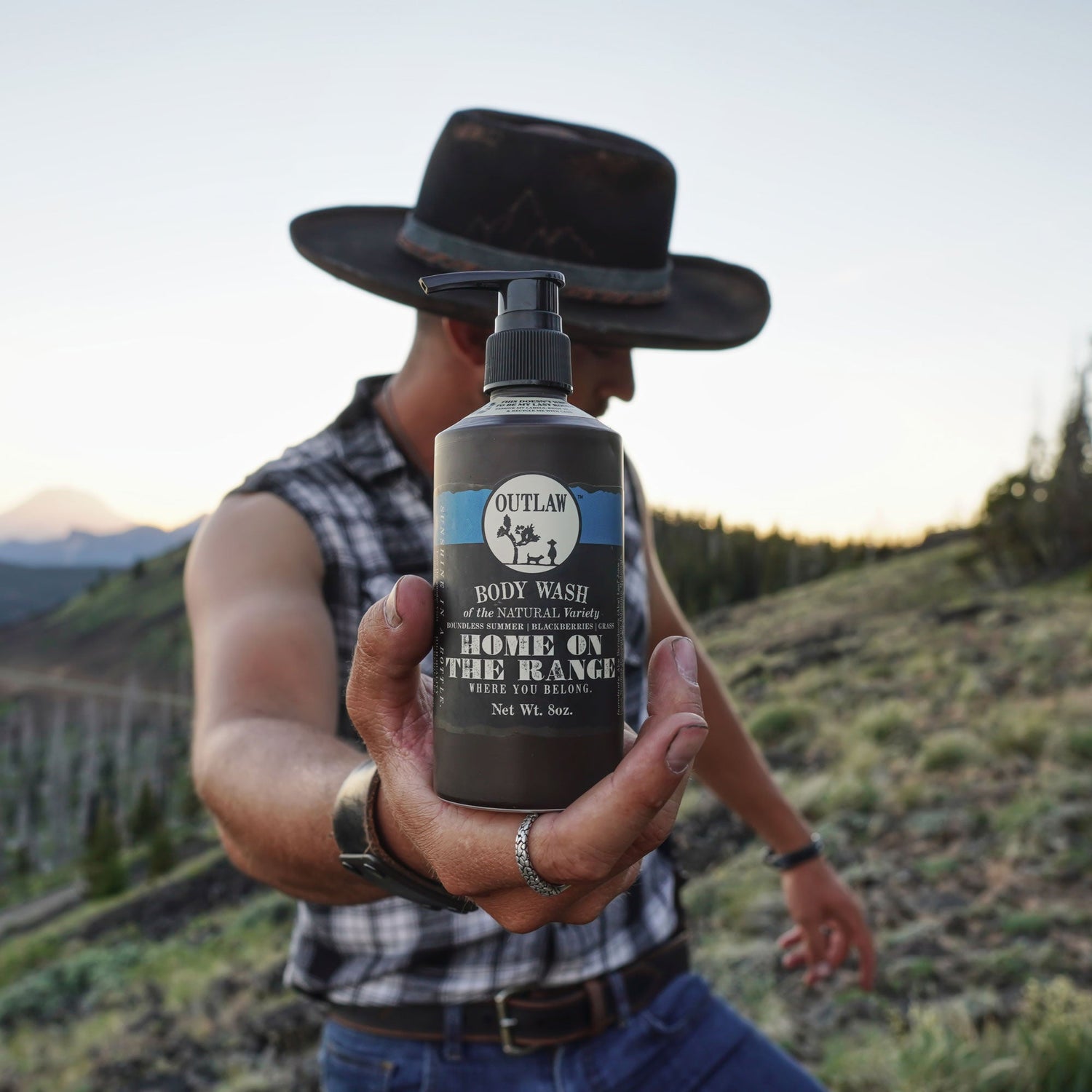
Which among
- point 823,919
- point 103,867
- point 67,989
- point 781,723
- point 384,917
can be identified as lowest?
point 103,867

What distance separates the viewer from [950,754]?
43.2 ft

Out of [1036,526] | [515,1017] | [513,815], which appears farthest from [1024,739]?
[1036,526]

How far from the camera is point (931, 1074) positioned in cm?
557

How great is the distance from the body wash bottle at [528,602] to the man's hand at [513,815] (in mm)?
68

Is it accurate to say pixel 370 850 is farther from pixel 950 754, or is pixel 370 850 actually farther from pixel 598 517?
pixel 950 754

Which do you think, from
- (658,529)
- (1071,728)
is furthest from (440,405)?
(658,529)

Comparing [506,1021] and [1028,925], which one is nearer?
[506,1021]

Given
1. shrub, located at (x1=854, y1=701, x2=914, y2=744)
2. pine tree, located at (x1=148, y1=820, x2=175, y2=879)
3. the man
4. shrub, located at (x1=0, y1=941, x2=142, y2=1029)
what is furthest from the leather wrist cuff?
pine tree, located at (x1=148, y1=820, x2=175, y2=879)

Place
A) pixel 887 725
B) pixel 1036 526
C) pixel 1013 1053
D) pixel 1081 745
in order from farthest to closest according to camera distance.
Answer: pixel 1036 526 → pixel 887 725 → pixel 1081 745 → pixel 1013 1053

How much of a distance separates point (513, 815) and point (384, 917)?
1.34 metres

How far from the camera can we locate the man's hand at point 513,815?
4.69 ft

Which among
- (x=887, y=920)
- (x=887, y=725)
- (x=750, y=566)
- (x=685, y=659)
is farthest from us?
(x=750, y=566)

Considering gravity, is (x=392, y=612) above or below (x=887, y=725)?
above

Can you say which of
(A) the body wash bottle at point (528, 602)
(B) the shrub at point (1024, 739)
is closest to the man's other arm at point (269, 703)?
(A) the body wash bottle at point (528, 602)
